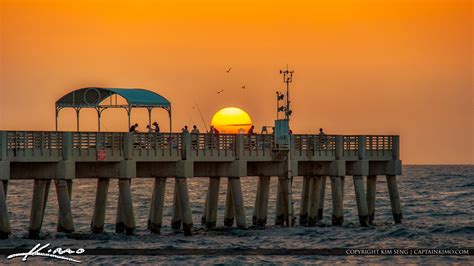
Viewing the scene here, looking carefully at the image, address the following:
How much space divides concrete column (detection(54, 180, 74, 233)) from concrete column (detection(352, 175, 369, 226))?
68.3ft

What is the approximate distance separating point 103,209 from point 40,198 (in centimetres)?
536

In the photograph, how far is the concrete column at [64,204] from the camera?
227 feet

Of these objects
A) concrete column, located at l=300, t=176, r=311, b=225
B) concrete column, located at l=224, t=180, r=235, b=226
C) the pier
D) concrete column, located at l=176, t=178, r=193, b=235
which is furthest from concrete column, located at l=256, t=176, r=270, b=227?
concrete column, located at l=176, t=178, r=193, b=235

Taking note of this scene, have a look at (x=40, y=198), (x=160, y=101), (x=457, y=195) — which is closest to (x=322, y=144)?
(x=160, y=101)

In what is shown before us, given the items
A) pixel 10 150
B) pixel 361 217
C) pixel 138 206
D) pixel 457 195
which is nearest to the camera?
pixel 10 150

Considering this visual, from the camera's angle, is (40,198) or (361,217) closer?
(40,198)

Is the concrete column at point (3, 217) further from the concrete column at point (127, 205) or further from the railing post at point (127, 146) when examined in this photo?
the concrete column at point (127, 205)

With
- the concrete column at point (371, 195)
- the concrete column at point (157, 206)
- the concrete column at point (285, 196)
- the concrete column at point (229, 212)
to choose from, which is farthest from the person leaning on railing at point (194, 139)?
the concrete column at point (371, 195)

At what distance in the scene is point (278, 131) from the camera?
79.9 m

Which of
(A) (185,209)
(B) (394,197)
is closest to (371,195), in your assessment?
(B) (394,197)

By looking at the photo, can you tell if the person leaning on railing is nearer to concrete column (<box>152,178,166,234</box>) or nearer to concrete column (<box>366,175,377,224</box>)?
concrete column (<box>152,178,166,234</box>)

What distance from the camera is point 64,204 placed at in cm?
6944

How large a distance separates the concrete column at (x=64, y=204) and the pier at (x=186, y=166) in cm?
5

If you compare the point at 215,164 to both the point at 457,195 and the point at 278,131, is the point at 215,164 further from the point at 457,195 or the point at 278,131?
the point at 457,195
